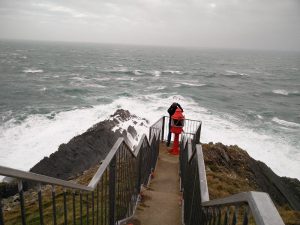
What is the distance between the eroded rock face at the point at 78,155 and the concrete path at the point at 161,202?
28.3 feet

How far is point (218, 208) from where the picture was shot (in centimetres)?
246

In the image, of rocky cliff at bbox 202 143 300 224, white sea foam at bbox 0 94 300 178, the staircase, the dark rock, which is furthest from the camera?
the dark rock

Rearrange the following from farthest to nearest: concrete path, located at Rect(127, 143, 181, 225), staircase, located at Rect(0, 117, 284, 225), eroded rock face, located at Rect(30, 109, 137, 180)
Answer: eroded rock face, located at Rect(30, 109, 137, 180)
concrete path, located at Rect(127, 143, 181, 225)
staircase, located at Rect(0, 117, 284, 225)

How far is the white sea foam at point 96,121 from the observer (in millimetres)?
20484

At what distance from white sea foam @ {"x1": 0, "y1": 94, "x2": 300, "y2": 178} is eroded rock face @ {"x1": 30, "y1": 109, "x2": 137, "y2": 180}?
7.63 feet

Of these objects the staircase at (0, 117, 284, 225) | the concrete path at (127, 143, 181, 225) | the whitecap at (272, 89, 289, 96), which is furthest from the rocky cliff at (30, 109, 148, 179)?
the whitecap at (272, 89, 289, 96)

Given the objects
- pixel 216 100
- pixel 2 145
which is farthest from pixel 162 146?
pixel 216 100

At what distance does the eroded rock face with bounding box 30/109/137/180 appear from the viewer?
1711 centimetres

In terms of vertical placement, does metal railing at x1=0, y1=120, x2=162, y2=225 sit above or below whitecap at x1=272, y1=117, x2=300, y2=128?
above

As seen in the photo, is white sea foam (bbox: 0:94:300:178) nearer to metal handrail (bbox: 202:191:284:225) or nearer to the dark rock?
the dark rock

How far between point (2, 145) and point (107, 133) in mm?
8449

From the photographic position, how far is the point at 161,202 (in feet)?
22.5

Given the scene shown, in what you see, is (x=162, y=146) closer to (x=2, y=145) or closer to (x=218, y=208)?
(x=218, y=208)

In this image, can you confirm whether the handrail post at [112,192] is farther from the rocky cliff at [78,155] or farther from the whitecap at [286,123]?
the whitecap at [286,123]
